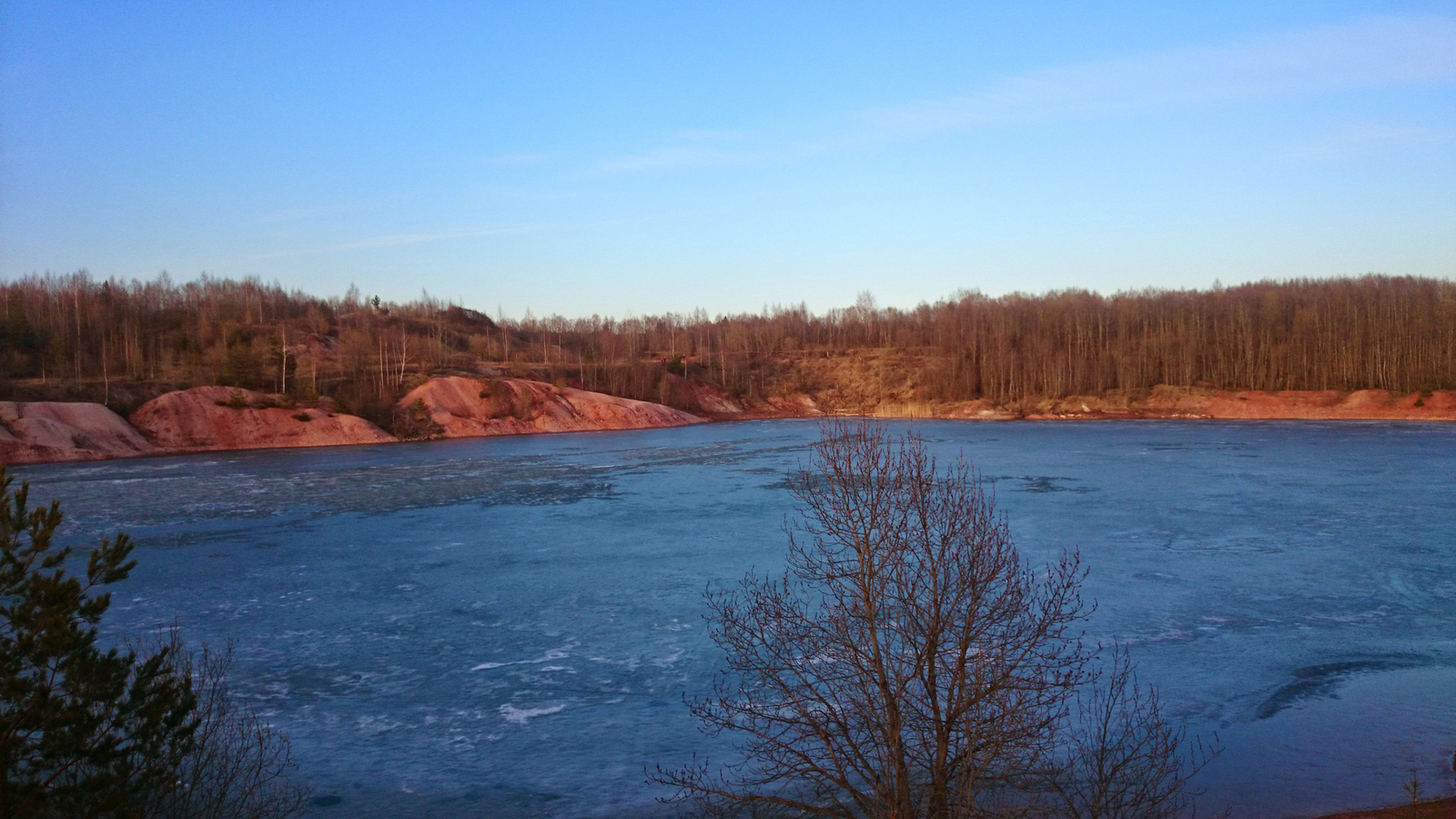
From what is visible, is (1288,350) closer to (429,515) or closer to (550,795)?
(429,515)

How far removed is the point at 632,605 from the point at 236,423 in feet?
148

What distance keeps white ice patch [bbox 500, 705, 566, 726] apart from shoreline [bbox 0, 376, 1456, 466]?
43.0 m

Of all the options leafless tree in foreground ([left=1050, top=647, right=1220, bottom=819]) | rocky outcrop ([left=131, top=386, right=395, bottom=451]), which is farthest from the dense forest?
leafless tree in foreground ([left=1050, top=647, right=1220, bottom=819])

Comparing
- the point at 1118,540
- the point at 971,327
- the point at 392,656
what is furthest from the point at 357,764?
the point at 971,327

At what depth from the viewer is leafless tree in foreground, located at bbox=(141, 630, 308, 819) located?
7750 millimetres

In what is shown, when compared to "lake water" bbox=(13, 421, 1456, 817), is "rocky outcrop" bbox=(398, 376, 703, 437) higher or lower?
higher

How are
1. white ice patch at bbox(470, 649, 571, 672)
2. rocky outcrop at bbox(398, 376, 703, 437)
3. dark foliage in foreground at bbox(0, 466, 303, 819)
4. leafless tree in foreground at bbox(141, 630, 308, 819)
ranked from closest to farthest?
dark foliage in foreground at bbox(0, 466, 303, 819) < leafless tree in foreground at bbox(141, 630, 308, 819) < white ice patch at bbox(470, 649, 571, 672) < rocky outcrop at bbox(398, 376, 703, 437)

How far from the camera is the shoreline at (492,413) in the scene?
47812 millimetres

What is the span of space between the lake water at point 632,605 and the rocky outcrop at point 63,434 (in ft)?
32.9

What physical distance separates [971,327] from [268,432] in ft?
214

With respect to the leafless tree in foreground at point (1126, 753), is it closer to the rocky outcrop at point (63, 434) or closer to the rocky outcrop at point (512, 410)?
the rocky outcrop at point (63, 434)

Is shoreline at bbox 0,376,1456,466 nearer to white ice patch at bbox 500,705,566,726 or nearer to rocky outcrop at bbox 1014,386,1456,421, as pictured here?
rocky outcrop at bbox 1014,386,1456,421

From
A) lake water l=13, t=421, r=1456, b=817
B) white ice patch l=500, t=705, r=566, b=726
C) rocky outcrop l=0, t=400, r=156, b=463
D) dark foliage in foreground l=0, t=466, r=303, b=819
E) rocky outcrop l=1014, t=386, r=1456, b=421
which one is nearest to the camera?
dark foliage in foreground l=0, t=466, r=303, b=819

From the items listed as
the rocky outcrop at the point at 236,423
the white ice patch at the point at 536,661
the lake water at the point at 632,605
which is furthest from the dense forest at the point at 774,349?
the white ice patch at the point at 536,661
